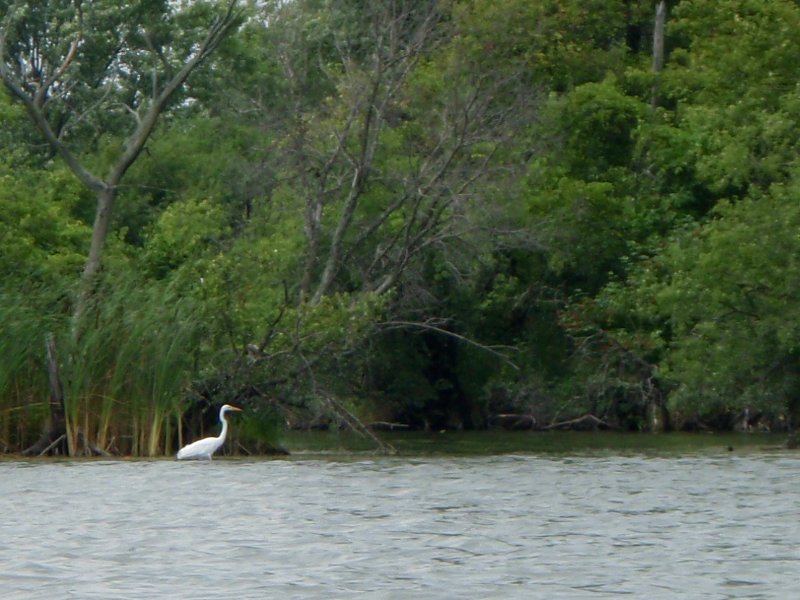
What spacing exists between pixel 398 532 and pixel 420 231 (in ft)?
57.6

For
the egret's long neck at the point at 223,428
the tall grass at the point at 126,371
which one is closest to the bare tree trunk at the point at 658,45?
the egret's long neck at the point at 223,428

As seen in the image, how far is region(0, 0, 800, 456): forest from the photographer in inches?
1034

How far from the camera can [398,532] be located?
15258 millimetres

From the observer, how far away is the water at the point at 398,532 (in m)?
12.1

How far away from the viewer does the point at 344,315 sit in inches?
1075

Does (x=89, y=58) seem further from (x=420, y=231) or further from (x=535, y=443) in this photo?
(x=535, y=443)

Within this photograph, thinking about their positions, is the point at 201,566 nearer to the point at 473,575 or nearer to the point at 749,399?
the point at 473,575

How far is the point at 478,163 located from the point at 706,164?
4993mm

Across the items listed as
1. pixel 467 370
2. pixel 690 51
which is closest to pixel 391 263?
pixel 467 370

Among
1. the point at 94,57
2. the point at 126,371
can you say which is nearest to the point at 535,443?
the point at 126,371

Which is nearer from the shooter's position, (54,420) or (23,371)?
(23,371)

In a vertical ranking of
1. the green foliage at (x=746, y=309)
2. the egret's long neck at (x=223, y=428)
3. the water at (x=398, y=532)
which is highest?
the green foliage at (x=746, y=309)

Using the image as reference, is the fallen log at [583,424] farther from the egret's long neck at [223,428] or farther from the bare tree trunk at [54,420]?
the bare tree trunk at [54,420]

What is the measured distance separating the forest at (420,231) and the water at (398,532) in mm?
3464
